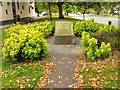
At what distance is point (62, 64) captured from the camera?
333 inches

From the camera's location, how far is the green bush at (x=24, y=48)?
345 inches

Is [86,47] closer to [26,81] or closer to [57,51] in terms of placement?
[57,51]

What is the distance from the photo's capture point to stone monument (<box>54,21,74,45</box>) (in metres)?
12.3

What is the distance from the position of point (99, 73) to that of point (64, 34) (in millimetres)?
5663

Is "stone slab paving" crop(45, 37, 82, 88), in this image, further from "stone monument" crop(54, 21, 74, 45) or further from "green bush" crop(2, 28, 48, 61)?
"green bush" crop(2, 28, 48, 61)

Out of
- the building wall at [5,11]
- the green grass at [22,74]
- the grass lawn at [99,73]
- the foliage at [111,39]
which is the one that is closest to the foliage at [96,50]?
the grass lawn at [99,73]

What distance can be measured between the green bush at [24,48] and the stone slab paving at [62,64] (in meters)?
0.58

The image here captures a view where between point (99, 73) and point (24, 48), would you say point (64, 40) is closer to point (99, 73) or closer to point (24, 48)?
point (24, 48)

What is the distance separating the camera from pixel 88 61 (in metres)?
8.73

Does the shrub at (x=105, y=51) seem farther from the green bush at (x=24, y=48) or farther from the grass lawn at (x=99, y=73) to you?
the green bush at (x=24, y=48)

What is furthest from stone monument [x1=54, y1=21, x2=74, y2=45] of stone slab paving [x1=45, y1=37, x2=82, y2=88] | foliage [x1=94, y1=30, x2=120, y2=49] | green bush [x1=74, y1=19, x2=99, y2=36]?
foliage [x1=94, y1=30, x2=120, y2=49]

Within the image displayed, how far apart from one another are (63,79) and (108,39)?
3.76m

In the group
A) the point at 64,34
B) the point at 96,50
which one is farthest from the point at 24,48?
the point at 64,34

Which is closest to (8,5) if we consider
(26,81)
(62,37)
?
(62,37)
